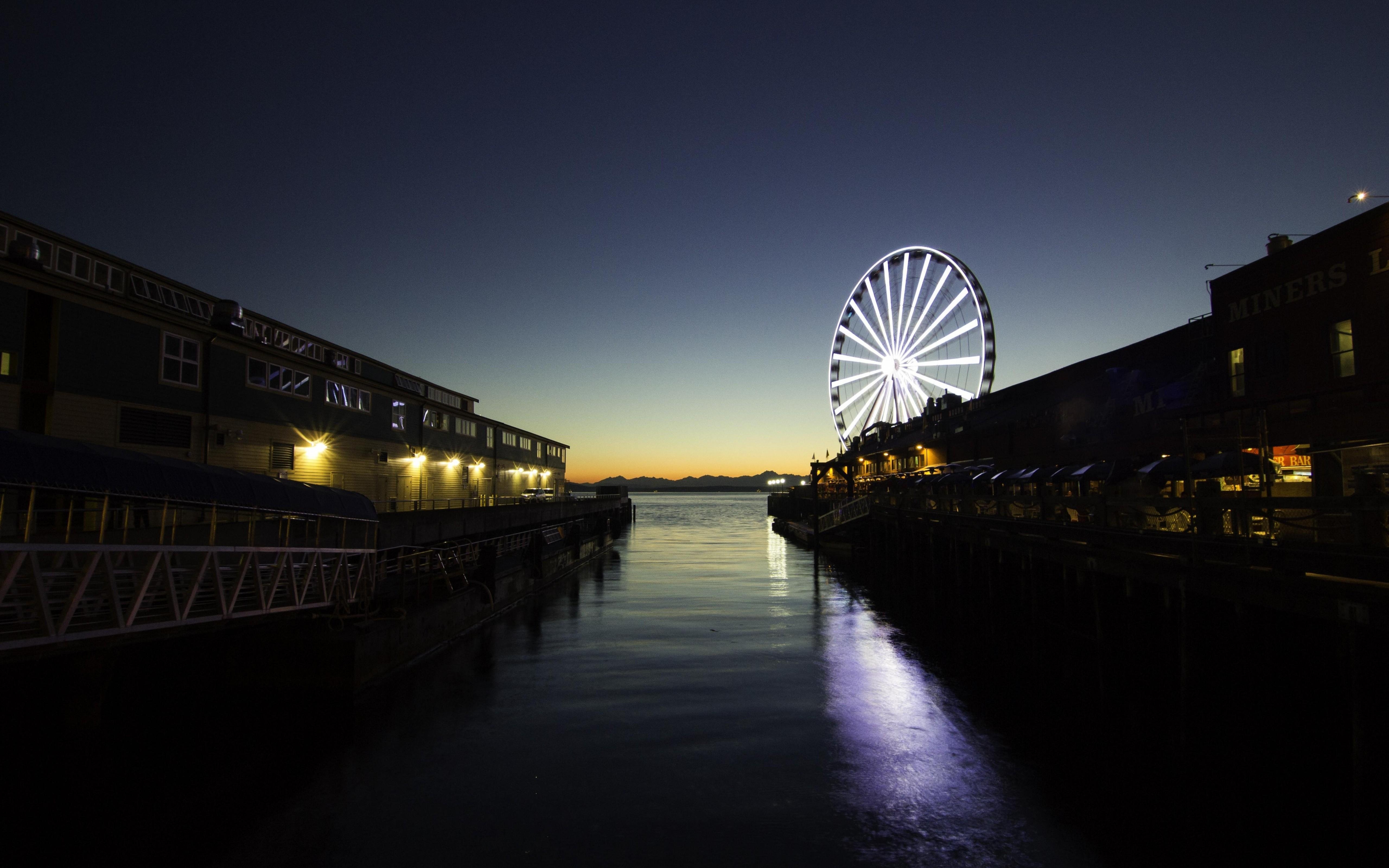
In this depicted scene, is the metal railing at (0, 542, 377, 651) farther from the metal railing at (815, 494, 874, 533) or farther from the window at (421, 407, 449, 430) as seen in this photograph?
the metal railing at (815, 494, 874, 533)

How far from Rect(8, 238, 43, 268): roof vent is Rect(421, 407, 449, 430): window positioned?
806 inches

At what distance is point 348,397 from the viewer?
1303 inches

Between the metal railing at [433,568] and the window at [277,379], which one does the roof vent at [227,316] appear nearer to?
the window at [277,379]

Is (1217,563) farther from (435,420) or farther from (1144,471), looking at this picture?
(435,420)

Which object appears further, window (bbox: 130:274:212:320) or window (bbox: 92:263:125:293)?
window (bbox: 130:274:212:320)

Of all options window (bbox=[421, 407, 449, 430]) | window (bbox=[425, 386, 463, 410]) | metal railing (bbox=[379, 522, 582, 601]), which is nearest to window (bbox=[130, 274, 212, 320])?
metal railing (bbox=[379, 522, 582, 601])

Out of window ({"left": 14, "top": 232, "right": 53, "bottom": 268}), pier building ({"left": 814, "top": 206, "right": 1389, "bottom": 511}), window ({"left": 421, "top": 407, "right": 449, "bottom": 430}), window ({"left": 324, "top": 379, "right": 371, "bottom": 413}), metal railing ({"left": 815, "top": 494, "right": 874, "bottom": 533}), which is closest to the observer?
pier building ({"left": 814, "top": 206, "right": 1389, "bottom": 511})

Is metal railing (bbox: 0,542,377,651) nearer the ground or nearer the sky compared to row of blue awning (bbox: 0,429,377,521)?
nearer the ground

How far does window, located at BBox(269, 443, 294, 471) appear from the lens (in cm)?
2727

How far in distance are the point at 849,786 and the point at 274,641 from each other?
12.3m

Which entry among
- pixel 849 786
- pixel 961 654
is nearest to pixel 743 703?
pixel 849 786

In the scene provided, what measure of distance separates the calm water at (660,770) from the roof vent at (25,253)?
50.0 feet

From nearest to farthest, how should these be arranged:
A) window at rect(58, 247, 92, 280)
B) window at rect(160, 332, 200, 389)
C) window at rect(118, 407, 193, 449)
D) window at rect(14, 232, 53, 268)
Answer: window at rect(118, 407, 193, 449), window at rect(14, 232, 53, 268), window at rect(160, 332, 200, 389), window at rect(58, 247, 92, 280)

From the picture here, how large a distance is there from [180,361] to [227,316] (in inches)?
273
